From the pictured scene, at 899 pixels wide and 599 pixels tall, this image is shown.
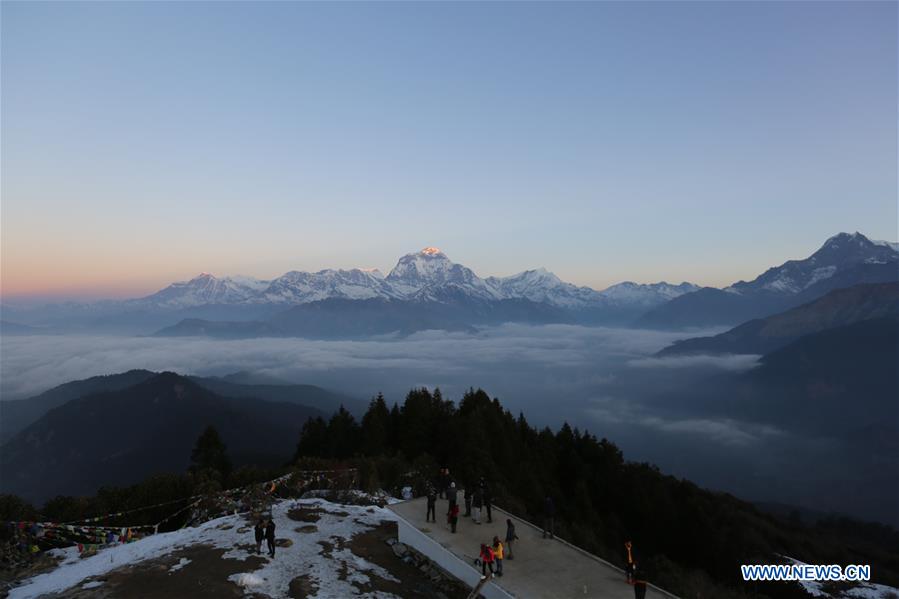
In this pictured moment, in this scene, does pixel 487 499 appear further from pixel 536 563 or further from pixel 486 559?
pixel 486 559

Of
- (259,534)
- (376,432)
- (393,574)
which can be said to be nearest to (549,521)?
(393,574)

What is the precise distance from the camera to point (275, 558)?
86.8ft

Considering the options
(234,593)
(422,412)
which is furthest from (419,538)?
(422,412)

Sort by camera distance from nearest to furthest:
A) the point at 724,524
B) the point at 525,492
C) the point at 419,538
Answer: the point at 419,538 → the point at 525,492 → the point at 724,524

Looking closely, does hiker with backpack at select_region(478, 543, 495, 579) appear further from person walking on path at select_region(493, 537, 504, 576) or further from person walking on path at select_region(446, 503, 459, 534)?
person walking on path at select_region(446, 503, 459, 534)

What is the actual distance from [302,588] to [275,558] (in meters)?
4.03

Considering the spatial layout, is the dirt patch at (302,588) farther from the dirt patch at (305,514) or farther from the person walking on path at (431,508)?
the dirt patch at (305,514)

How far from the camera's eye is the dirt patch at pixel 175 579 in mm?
22547

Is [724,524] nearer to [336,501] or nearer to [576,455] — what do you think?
[576,455]

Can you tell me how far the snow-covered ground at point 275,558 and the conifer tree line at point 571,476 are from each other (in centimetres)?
2480

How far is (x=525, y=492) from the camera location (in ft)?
238

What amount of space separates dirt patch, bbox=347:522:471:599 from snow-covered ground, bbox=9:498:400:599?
0.44 metres

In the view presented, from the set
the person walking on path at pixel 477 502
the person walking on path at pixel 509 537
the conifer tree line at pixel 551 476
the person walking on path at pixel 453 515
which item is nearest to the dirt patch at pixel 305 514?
the person walking on path at pixel 453 515

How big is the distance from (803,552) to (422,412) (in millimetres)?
72115
